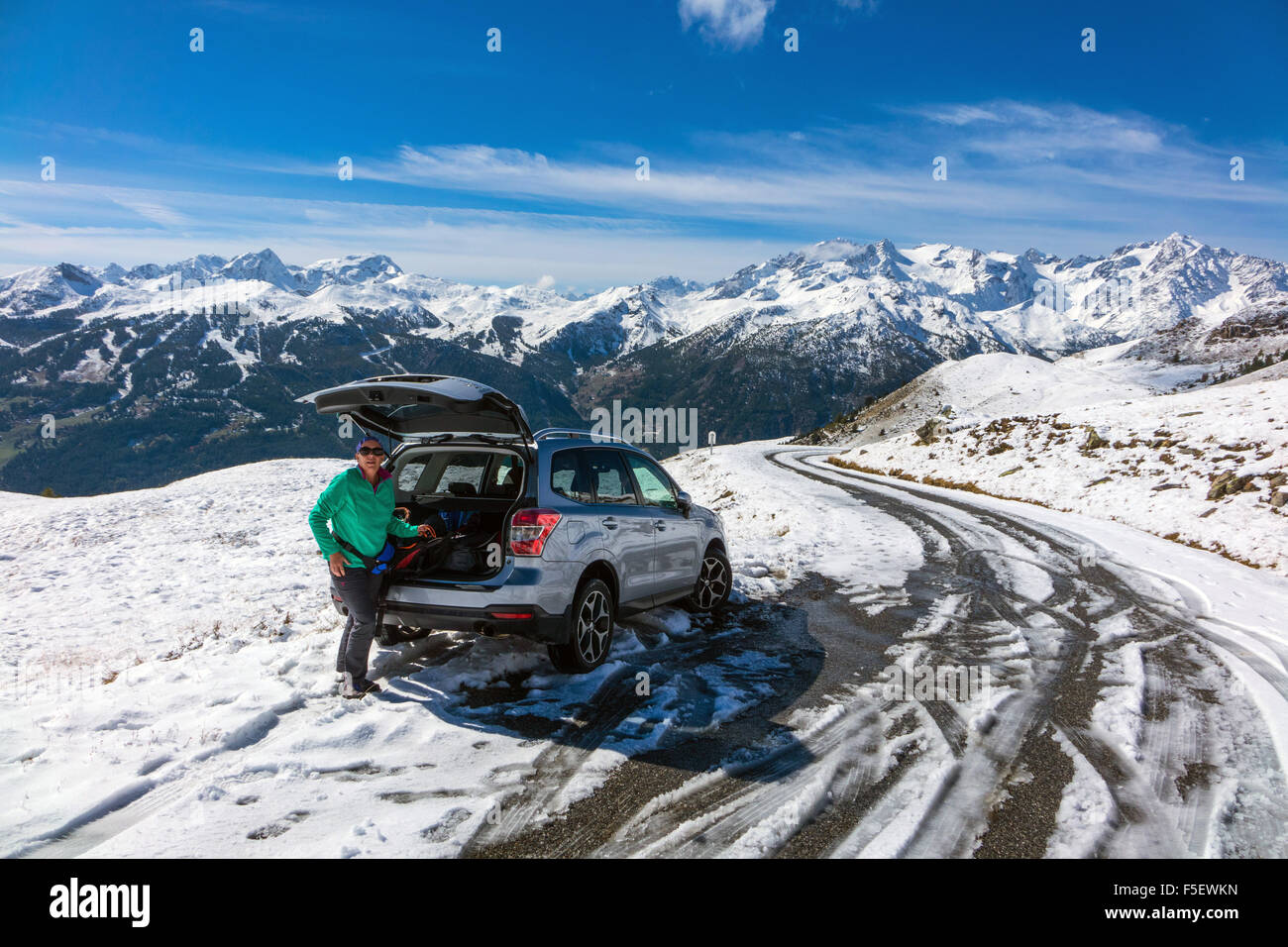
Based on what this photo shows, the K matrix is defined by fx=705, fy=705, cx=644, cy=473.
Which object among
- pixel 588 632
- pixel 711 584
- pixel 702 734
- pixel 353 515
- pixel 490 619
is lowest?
pixel 702 734

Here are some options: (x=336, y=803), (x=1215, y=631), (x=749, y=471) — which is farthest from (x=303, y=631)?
(x=749, y=471)

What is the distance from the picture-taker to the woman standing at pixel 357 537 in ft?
18.9

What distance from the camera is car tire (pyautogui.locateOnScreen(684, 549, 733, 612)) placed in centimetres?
900

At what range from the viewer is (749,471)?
113ft

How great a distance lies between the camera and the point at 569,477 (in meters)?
6.69

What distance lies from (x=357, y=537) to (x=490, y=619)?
1293mm

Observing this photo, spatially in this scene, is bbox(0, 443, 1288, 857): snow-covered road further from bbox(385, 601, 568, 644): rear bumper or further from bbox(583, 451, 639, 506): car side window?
bbox(583, 451, 639, 506): car side window

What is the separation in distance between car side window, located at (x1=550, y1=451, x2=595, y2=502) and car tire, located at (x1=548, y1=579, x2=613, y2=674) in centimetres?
82

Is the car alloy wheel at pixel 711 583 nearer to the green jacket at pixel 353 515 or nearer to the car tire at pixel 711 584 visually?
the car tire at pixel 711 584

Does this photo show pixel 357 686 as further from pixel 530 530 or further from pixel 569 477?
pixel 569 477

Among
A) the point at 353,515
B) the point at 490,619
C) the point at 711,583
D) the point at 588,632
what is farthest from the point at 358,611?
the point at 711,583

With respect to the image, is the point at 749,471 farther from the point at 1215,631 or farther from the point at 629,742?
the point at 629,742

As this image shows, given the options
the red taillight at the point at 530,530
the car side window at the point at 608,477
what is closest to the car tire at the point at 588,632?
the red taillight at the point at 530,530
